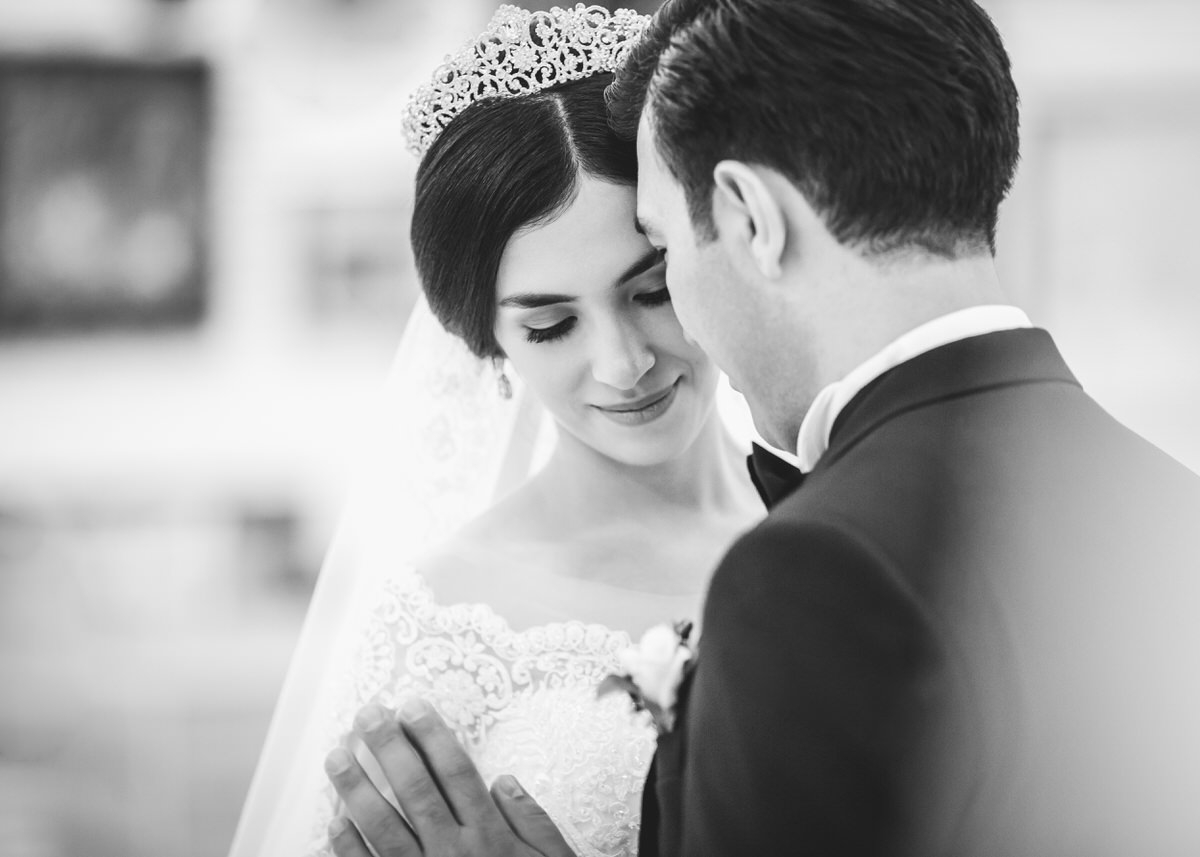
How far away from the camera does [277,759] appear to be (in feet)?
7.09

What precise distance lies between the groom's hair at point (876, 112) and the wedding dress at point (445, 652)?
94cm

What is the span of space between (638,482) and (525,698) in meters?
0.43

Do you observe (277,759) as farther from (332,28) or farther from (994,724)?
(332,28)

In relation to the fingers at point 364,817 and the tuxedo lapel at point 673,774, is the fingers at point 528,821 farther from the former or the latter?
the tuxedo lapel at point 673,774

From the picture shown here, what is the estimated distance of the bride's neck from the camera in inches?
83.8

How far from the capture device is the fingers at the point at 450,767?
161 cm

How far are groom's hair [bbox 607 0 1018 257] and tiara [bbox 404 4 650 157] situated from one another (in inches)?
27.7

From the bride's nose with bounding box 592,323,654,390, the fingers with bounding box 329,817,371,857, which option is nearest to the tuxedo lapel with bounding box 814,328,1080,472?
the bride's nose with bounding box 592,323,654,390

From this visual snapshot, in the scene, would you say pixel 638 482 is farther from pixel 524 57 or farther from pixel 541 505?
pixel 524 57

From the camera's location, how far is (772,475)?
1.46 metres

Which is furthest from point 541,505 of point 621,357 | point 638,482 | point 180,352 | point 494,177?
point 180,352

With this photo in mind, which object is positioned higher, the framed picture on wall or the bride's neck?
the framed picture on wall

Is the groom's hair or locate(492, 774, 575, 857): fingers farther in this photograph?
locate(492, 774, 575, 857): fingers

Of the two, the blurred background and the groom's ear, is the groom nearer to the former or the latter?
the groom's ear
